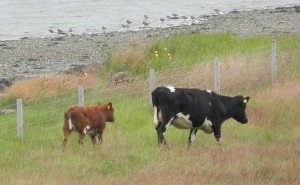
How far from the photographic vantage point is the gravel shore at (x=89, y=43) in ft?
117

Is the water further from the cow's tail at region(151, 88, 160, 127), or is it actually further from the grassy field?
the cow's tail at region(151, 88, 160, 127)

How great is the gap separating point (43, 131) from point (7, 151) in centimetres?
226

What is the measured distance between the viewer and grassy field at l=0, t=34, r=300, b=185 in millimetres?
13750

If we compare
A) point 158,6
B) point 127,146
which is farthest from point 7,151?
point 158,6

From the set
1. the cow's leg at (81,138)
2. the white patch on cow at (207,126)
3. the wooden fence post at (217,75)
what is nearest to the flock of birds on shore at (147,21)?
the wooden fence post at (217,75)

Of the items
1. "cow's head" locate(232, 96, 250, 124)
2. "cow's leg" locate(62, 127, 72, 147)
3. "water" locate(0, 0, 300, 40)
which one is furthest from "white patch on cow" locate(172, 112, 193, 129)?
"water" locate(0, 0, 300, 40)

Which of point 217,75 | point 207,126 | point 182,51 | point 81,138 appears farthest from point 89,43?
point 81,138

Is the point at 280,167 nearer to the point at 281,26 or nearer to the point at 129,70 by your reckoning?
the point at 129,70

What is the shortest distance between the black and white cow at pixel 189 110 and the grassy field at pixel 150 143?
334mm

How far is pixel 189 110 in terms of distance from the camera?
1620 cm

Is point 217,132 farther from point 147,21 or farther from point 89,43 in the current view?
point 147,21

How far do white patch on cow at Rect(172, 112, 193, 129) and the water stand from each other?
Result: 3300 centimetres

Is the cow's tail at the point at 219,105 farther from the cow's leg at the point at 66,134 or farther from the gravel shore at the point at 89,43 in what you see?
the gravel shore at the point at 89,43

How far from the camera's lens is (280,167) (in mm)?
14047
